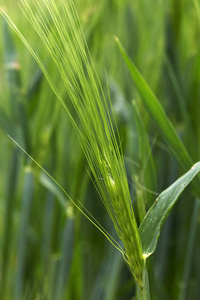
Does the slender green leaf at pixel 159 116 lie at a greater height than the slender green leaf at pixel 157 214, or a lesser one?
greater

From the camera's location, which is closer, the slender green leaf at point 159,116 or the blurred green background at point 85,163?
the slender green leaf at point 159,116

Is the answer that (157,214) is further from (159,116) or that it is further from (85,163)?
(85,163)

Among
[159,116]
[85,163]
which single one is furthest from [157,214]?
[85,163]

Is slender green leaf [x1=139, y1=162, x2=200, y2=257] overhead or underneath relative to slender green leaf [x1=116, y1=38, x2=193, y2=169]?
underneath

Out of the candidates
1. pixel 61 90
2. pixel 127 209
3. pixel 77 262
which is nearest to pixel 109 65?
pixel 61 90

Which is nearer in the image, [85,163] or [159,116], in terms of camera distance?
[159,116]

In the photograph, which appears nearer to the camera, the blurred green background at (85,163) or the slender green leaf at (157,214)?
the slender green leaf at (157,214)
